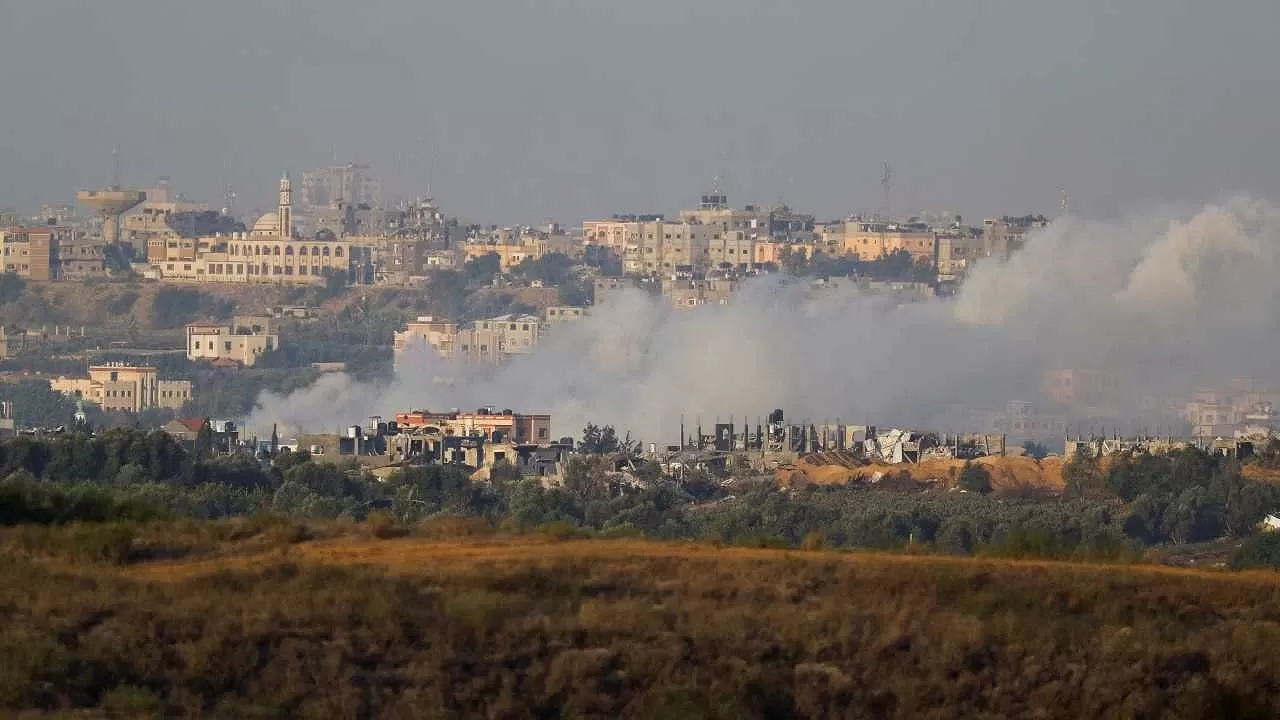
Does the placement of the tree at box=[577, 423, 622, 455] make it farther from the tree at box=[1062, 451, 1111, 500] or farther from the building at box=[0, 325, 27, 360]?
the building at box=[0, 325, 27, 360]

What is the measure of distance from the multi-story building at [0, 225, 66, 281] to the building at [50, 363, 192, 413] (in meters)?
41.1

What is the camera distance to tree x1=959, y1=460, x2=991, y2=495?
55072 mm

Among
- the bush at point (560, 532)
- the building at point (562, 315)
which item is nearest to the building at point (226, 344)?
the building at point (562, 315)

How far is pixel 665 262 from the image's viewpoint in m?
158

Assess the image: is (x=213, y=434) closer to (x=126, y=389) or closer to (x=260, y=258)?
(x=126, y=389)

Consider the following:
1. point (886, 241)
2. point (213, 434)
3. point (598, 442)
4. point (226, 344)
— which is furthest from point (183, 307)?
point (213, 434)

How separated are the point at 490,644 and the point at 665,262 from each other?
5629 inches

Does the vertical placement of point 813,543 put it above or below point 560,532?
below

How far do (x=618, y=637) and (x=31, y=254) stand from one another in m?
138

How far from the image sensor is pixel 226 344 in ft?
404

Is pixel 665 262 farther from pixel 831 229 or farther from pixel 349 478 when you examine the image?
pixel 349 478

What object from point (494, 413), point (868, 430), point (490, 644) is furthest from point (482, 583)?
point (494, 413)

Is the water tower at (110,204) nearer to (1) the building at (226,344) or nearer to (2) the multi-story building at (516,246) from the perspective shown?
(2) the multi-story building at (516,246)

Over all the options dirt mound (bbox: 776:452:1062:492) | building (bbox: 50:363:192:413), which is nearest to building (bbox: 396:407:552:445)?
dirt mound (bbox: 776:452:1062:492)
